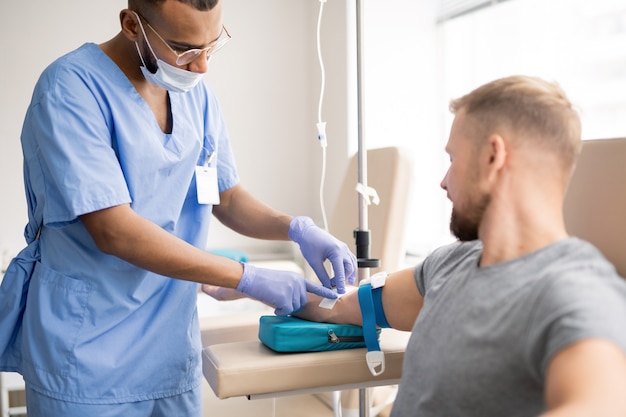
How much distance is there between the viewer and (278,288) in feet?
4.64

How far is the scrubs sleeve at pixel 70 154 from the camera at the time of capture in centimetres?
130

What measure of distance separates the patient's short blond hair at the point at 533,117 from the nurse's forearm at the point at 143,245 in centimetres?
58

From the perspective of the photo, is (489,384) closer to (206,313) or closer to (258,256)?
(206,313)

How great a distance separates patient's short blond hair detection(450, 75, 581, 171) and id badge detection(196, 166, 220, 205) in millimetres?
658

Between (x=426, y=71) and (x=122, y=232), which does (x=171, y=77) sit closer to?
(x=122, y=232)

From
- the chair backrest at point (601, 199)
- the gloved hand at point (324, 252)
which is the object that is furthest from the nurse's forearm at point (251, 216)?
the chair backrest at point (601, 199)

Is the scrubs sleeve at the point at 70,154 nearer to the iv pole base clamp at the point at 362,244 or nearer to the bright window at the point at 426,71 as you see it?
the iv pole base clamp at the point at 362,244

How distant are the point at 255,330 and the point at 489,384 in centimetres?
129

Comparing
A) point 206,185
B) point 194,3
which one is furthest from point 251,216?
point 194,3

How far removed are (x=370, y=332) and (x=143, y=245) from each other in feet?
1.54

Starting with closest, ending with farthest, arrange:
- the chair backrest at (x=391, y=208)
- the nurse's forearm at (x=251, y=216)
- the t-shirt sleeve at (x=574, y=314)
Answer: the t-shirt sleeve at (x=574, y=314), the nurse's forearm at (x=251, y=216), the chair backrest at (x=391, y=208)

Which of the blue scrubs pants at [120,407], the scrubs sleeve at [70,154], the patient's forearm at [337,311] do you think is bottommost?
the blue scrubs pants at [120,407]

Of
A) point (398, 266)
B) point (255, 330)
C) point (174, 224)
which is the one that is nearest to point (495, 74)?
point (398, 266)

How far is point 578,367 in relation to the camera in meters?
0.82
